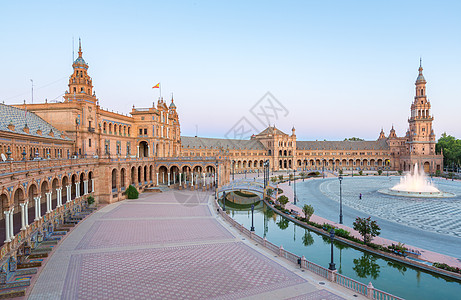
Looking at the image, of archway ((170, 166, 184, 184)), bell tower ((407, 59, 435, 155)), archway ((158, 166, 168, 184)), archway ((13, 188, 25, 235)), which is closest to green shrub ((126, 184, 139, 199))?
archway ((158, 166, 168, 184))

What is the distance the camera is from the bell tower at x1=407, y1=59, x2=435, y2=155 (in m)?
105

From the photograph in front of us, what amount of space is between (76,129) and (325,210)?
130ft

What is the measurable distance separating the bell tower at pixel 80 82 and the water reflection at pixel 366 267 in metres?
45.7

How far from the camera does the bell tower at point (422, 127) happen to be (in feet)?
344

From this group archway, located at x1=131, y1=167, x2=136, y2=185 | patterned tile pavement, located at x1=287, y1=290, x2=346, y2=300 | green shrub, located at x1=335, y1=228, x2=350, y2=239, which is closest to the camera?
patterned tile pavement, located at x1=287, y1=290, x2=346, y2=300

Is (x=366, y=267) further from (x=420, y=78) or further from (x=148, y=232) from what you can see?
(x=420, y=78)

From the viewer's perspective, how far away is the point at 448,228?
1212 inches

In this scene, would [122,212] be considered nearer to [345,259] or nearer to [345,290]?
[345,259]

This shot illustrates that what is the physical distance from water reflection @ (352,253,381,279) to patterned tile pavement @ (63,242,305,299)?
7320 mm

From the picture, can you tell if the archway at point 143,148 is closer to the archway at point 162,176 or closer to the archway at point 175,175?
the archway at point 162,176

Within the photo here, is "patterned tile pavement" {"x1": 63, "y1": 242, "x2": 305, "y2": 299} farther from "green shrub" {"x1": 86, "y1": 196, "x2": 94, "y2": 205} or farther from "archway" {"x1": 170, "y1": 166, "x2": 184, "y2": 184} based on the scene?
"archway" {"x1": 170, "y1": 166, "x2": 184, "y2": 184}

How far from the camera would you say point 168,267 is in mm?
19547

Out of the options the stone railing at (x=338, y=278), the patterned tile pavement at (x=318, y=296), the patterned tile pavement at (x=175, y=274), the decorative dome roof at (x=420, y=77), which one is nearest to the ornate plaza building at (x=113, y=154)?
the decorative dome roof at (x=420, y=77)

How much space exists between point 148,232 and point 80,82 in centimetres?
3421
